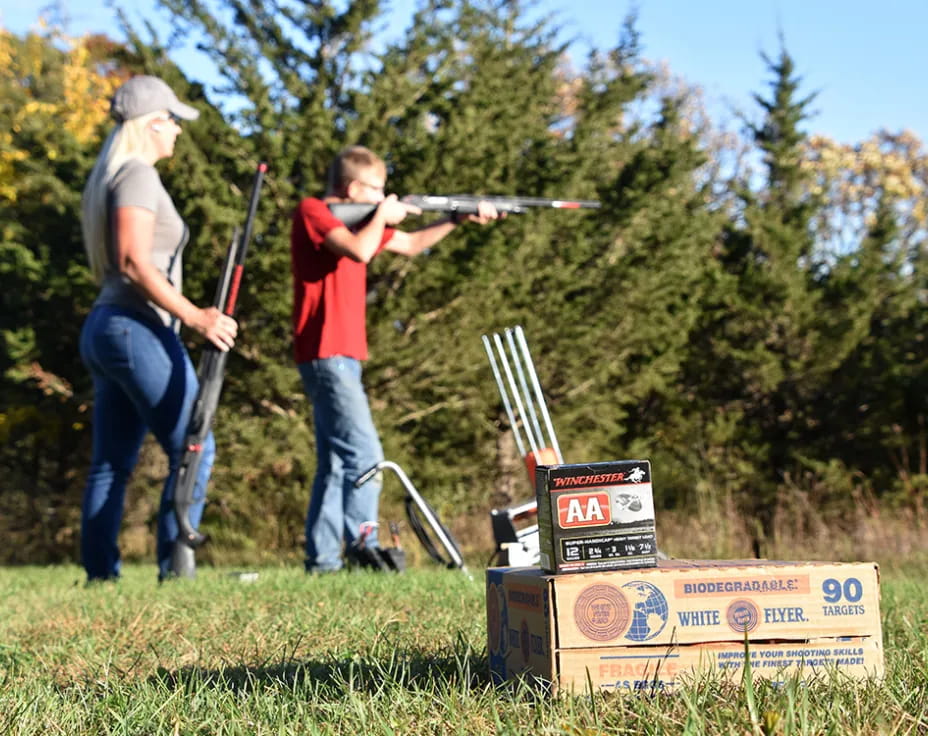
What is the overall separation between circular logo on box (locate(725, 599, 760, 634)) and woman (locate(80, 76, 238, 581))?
3.15m

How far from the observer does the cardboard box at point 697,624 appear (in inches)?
76.1

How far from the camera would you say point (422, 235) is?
19.2 ft

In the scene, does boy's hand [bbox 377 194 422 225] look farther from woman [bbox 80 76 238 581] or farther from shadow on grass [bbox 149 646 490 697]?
shadow on grass [bbox 149 646 490 697]

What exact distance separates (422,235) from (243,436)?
4.97 m

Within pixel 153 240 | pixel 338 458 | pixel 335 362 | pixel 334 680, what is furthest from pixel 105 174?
pixel 334 680

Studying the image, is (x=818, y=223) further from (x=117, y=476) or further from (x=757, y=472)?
(x=117, y=476)

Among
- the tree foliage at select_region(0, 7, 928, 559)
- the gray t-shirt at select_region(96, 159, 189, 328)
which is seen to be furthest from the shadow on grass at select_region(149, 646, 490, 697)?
the tree foliage at select_region(0, 7, 928, 559)

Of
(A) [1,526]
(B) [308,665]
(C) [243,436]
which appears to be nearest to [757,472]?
(C) [243,436]

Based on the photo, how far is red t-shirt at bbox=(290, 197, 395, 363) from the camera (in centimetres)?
520

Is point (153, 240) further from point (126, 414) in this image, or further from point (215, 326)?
point (126, 414)

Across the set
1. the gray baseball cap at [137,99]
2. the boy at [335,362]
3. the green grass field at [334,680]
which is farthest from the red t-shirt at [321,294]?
the green grass field at [334,680]

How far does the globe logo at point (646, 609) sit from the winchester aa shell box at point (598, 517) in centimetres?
7

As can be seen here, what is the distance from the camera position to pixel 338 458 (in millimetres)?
5348

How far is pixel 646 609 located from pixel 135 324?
3.27 m
